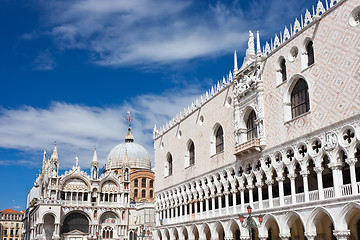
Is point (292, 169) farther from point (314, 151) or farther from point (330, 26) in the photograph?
point (330, 26)

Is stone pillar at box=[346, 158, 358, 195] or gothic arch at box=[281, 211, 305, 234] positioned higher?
stone pillar at box=[346, 158, 358, 195]

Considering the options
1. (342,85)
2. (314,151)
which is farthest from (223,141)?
(342,85)

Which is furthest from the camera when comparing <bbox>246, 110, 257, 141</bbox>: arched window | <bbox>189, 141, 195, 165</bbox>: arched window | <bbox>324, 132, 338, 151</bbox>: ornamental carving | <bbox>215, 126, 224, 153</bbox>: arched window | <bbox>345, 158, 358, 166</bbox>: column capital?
<bbox>189, 141, 195, 165</bbox>: arched window

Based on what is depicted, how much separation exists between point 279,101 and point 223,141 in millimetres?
7812

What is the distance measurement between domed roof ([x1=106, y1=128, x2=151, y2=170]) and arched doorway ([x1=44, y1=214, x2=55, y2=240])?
16.3 metres

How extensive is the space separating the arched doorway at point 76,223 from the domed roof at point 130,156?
48.3 ft

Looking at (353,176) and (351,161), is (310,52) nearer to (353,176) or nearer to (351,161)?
(351,161)

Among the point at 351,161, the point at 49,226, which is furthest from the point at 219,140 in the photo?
the point at 49,226

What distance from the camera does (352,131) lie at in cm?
2070

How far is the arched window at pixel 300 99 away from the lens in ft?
80.3

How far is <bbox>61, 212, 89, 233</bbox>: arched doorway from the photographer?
50062 mm

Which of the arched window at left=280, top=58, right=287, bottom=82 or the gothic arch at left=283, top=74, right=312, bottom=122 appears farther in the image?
the arched window at left=280, top=58, right=287, bottom=82

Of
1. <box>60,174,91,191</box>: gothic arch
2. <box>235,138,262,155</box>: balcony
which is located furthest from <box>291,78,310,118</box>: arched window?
<box>60,174,91,191</box>: gothic arch

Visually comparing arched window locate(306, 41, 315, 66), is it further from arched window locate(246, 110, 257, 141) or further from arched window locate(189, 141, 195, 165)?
arched window locate(189, 141, 195, 165)
